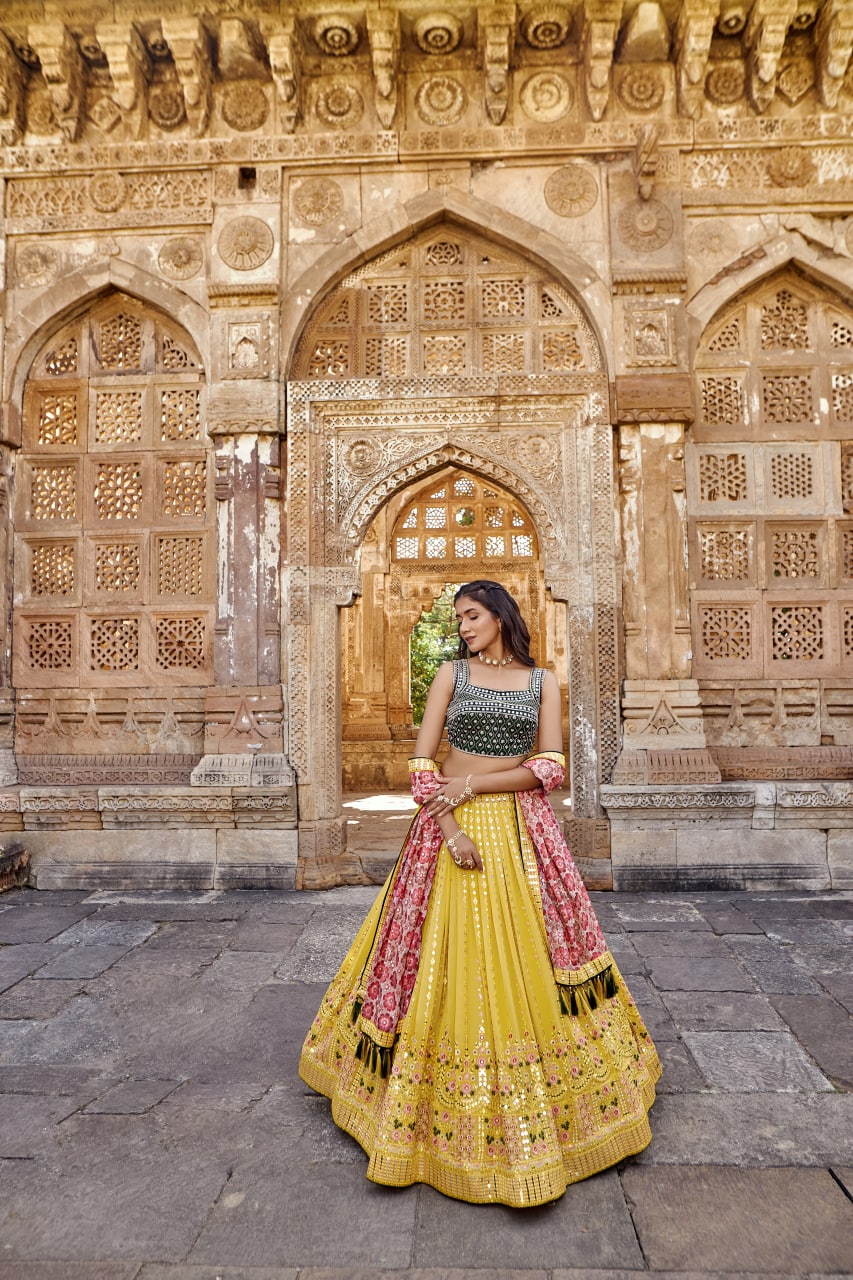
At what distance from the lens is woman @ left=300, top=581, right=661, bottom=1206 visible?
230 centimetres

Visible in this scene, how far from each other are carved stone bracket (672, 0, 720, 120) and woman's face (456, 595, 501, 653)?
18.5ft

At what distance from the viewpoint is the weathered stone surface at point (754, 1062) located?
2936 mm

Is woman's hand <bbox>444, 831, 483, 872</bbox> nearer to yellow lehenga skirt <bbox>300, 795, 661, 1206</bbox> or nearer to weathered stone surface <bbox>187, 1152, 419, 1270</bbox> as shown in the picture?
yellow lehenga skirt <bbox>300, 795, 661, 1206</bbox>

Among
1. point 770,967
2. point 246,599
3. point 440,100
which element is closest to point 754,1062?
point 770,967

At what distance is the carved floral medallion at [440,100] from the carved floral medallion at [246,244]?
1.57 m

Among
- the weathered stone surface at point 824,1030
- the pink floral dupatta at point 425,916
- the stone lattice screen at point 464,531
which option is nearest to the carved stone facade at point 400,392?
the weathered stone surface at point 824,1030

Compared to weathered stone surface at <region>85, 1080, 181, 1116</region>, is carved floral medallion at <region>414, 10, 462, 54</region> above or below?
above

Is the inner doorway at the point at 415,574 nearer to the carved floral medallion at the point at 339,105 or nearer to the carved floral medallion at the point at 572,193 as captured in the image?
the carved floral medallion at the point at 572,193

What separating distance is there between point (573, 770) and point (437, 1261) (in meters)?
4.24

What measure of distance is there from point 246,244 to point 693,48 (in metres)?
3.65

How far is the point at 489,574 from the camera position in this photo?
1195 centimetres

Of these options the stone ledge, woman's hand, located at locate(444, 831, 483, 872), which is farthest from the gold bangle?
the stone ledge

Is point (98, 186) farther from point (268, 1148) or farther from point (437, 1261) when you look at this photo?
point (437, 1261)

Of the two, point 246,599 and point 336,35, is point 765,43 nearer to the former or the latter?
point 336,35
